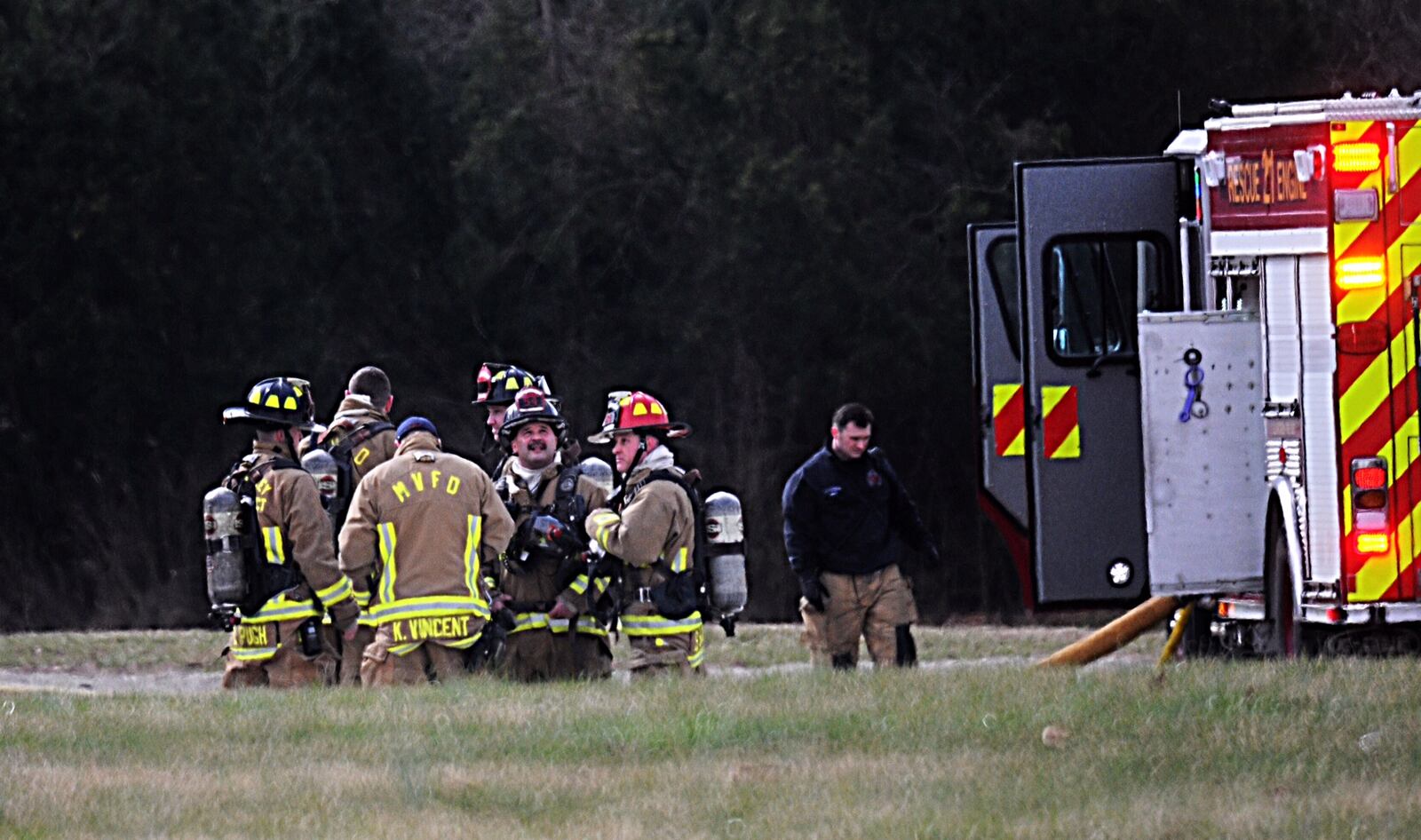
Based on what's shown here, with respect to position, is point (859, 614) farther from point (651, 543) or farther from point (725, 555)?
point (651, 543)

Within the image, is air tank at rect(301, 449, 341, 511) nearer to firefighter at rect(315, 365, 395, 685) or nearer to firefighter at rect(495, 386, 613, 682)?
firefighter at rect(315, 365, 395, 685)

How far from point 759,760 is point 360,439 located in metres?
4.81

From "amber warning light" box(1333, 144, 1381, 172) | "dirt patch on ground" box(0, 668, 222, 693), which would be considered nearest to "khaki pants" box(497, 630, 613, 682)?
"dirt patch on ground" box(0, 668, 222, 693)

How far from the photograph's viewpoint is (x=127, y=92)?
22.8 meters

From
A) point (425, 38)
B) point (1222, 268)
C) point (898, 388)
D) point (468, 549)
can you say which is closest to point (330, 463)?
point (468, 549)

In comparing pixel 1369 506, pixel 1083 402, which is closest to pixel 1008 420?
pixel 1083 402

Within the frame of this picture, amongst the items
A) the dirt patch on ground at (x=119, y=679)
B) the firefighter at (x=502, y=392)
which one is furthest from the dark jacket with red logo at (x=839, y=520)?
the dirt patch on ground at (x=119, y=679)

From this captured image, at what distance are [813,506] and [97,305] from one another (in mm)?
12894

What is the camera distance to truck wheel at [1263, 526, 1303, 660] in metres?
10.6

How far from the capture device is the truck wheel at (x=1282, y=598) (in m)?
10.6

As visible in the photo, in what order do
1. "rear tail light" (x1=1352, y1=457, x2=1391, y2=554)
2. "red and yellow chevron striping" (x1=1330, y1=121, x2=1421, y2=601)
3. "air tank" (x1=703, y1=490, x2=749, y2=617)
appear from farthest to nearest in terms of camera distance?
"air tank" (x1=703, y1=490, x2=749, y2=617) → "red and yellow chevron striping" (x1=1330, y1=121, x2=1421, y2=601) → "rear tail light" (x1=1352, y1=457, x2=1391, y2=554)

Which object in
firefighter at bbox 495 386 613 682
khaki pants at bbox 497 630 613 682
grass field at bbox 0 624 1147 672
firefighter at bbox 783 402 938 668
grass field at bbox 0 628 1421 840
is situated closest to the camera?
grass field at bbox 0 628 1421 840

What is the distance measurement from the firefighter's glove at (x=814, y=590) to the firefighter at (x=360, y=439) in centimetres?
216

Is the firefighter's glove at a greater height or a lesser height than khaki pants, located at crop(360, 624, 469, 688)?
greater
